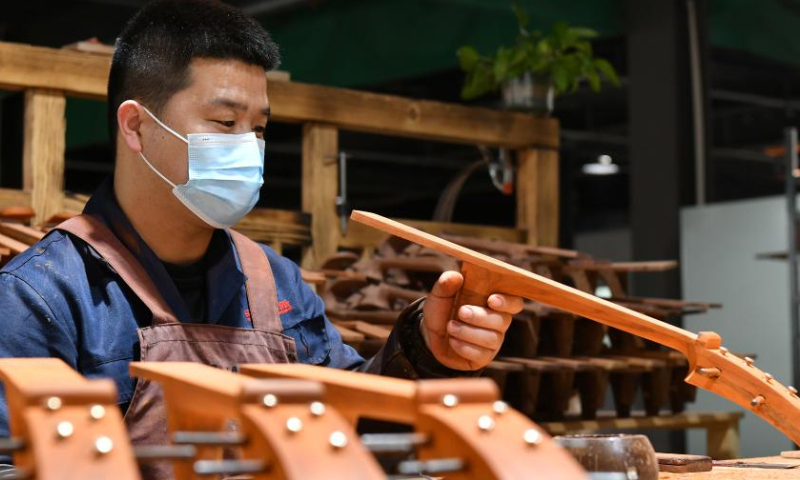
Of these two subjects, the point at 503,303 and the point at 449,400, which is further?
the point at 503,303

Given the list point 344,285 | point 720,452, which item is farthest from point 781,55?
point 344,285

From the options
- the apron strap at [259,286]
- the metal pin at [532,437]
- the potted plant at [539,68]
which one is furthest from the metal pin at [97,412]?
the potted plant at [539,68]

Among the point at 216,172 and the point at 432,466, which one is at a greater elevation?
the point at 216,172

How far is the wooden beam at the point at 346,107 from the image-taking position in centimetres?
354

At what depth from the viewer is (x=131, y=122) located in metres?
2.52

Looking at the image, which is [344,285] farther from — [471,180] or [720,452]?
[471,180]

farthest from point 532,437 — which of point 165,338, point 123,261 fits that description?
point 123,261

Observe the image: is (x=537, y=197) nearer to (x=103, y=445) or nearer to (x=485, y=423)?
(x=485, y=423)

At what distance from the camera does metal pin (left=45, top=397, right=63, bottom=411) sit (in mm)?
924

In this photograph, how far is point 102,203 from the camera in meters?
2.46

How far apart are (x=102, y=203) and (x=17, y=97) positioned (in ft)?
24.7

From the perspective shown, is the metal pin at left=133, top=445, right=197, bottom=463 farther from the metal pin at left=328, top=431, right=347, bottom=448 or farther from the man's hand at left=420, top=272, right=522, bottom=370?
the man's hand at left=420, top=272, right=522, bottom=370

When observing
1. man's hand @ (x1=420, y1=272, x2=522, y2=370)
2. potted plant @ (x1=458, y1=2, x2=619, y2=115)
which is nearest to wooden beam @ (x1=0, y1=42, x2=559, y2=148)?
potted plant @ (x1=458, y1=2, x2=619, y2=115)

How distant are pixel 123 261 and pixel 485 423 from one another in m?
1.44
